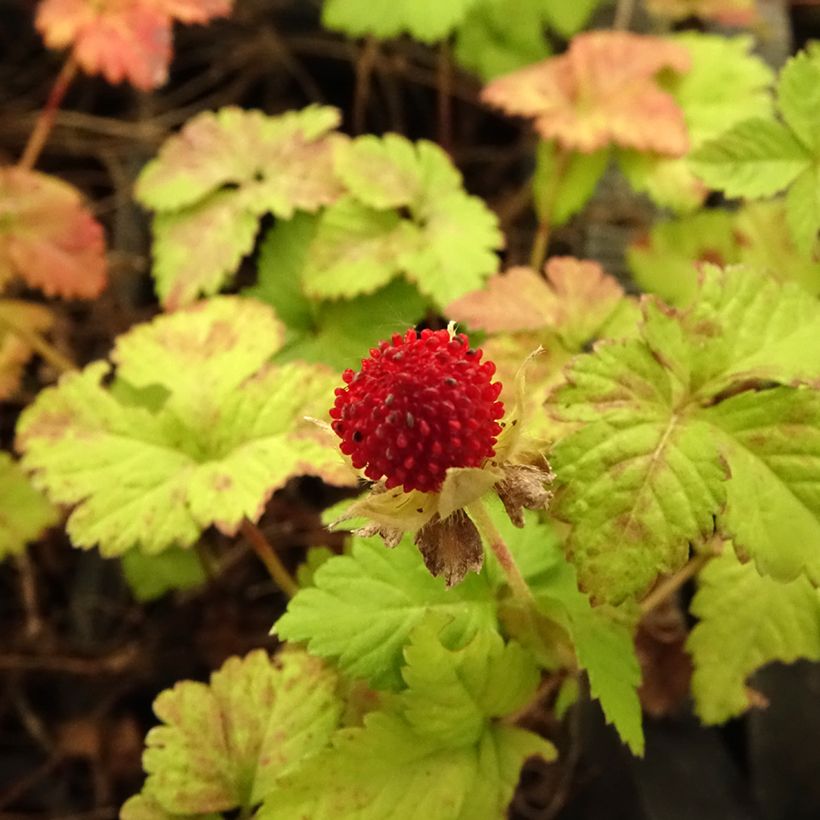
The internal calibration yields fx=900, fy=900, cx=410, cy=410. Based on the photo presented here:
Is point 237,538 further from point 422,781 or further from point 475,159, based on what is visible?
point 475,159

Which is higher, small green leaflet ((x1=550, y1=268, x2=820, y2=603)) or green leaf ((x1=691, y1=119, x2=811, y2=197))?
green leaf ((x1=691, y1=119, x2=811, y2=197))

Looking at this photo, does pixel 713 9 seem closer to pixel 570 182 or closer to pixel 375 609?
pixel 570 182

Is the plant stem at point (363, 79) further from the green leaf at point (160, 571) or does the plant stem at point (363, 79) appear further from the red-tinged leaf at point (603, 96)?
the green leaf at point (160, 571)

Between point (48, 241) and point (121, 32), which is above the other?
point (121, 32)

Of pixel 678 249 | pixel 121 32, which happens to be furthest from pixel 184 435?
pixel 678 249

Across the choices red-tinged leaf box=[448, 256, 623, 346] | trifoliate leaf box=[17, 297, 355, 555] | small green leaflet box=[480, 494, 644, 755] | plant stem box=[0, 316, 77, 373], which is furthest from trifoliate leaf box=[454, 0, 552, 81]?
small green leaflet box=[480, 494, 644, 755]

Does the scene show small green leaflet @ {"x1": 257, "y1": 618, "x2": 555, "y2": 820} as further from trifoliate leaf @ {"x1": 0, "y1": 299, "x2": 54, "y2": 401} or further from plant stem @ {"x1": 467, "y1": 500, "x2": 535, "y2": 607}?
trifoliate leaf @ {"x1": 0, "y1": 299, "x2": 54, "y2": 401}
